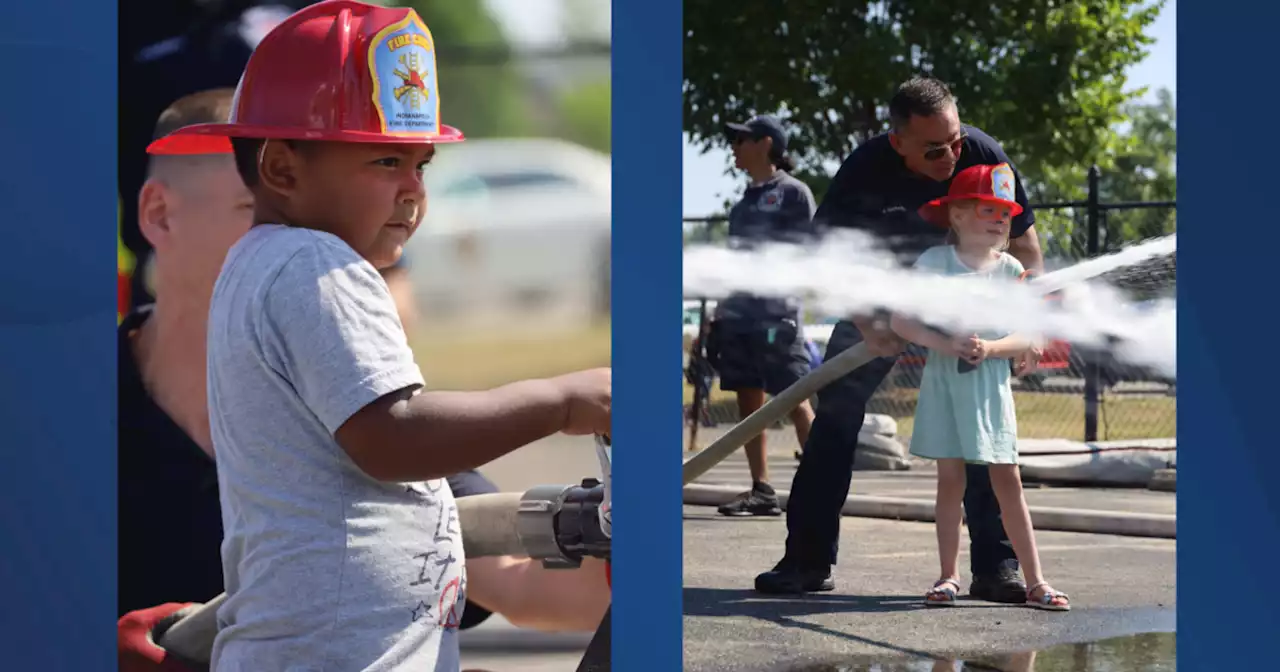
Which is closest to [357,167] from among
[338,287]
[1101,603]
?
[338,287]

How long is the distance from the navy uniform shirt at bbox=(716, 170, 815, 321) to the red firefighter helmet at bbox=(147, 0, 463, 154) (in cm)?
275

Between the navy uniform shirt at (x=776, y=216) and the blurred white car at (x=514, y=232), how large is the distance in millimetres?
2552

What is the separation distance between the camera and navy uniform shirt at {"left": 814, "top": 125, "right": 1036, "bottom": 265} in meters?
3.99

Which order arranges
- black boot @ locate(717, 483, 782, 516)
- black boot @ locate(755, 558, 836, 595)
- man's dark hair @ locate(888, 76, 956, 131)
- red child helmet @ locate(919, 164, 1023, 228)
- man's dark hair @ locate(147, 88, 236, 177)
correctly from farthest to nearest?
black boot @ locate(717, 483, 782, 516), black boot @ locate(755, 558, 836, 595), man's dark hair @ locate(888, 76, 956, 131), red child helmet @ locate(919, 164, 1023, 228), man's dark hair @ locate(147, 88, 236, 177)

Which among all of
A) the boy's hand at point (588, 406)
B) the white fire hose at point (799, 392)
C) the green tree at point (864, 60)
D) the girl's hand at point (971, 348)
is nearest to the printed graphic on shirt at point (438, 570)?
the boy's hand at point (588, 406)

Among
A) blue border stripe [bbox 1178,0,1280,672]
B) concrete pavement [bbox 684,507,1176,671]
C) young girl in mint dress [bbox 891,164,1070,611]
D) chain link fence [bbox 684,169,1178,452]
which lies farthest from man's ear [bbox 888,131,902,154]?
chain link fence [bbox 684,169,1178,452]

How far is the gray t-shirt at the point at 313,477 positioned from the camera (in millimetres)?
1743

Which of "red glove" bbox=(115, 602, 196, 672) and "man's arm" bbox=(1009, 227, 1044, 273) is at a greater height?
"man's arm" bbox=(1009, 227, 1044, 273)

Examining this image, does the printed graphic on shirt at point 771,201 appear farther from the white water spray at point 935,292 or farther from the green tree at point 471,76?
the green tree at point 471,76

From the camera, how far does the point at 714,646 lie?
3996 millimetres

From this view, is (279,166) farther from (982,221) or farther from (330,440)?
(982,221)

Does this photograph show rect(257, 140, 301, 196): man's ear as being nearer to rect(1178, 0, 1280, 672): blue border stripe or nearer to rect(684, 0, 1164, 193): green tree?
rect(1178, 0, 1280, 672): blue border stripe

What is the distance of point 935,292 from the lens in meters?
4.02

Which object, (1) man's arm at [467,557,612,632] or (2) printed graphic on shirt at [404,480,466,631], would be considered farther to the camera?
(1) man's arm at [467,557,612,632]
